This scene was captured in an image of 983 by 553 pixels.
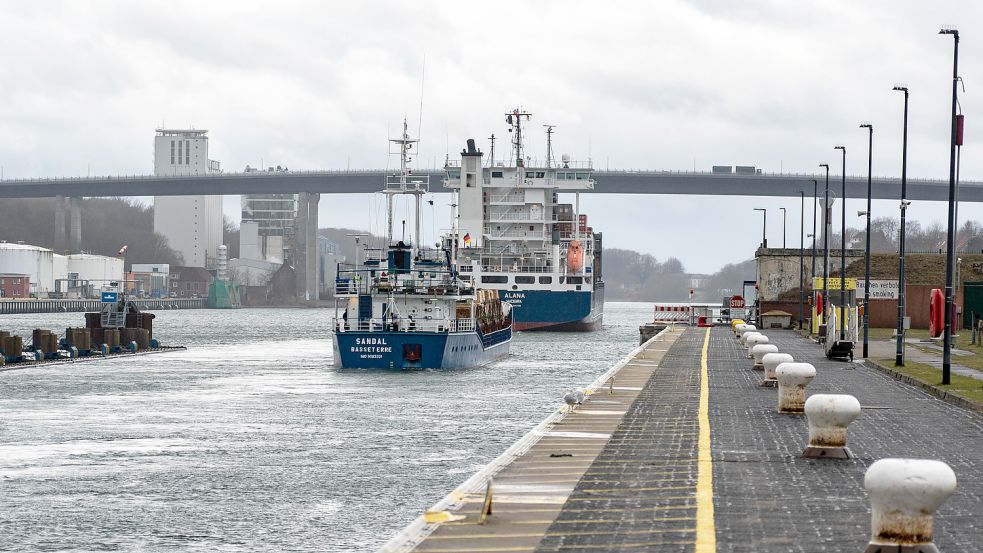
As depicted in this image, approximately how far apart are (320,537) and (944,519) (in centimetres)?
936

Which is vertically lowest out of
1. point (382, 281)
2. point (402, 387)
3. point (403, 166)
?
point (402, 387)

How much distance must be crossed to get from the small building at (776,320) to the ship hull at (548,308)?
23.2m

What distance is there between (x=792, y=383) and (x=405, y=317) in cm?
3657

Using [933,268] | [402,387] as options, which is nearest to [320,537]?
[402,387]

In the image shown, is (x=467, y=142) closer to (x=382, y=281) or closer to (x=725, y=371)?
(x=382, y=281)

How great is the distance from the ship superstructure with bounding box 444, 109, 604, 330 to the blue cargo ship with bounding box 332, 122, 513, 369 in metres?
42.9

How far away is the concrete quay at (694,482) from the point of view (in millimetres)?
13633

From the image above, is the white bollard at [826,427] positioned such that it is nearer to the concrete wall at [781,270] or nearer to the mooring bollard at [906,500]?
the mooring bollard at [906,500]

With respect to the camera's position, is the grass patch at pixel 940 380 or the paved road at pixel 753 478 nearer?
the paved road at pixel 753 478

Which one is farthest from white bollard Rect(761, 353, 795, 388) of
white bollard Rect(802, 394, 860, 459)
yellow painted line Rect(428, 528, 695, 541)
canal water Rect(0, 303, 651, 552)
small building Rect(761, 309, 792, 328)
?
small building Rect(761, 309, 792, 328)

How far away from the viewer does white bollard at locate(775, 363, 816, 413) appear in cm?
2578

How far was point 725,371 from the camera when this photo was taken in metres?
42.1

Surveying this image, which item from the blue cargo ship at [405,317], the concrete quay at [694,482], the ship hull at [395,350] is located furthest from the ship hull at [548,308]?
the concrete quay at [694,482]

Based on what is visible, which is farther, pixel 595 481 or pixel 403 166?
pixel 403 166
